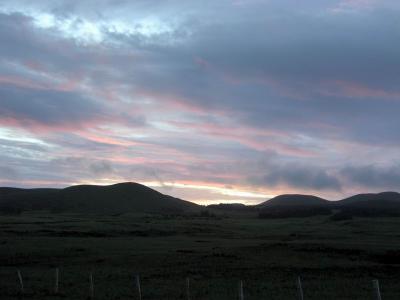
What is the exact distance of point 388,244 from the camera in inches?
2532

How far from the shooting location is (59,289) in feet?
98.1

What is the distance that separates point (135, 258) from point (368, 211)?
136163mm

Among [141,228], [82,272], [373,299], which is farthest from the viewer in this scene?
[141,228]

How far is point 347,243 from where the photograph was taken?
66500mm

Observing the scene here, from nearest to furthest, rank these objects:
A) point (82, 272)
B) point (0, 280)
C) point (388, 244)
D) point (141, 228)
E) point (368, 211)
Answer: point (0, 280)
point (82, 272)
point (388, 244)
point (141, 228)
point (368, 211)

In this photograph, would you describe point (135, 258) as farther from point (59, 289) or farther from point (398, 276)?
point (398, 276)

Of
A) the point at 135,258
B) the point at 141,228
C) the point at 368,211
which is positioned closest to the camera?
the point at 135,258

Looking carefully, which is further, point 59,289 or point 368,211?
point 368,211

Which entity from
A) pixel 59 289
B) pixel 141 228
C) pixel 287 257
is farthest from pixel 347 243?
pixel 59 289

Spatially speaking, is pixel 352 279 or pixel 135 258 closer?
pixel 352 279

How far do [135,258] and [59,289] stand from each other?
19.2 metres

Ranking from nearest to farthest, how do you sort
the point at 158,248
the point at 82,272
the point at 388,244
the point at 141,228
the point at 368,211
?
the point at 82,272, the point at 158,248, the point at 388,244, the point at 141,228, the point at 368,211

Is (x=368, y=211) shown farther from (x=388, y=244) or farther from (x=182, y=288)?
(x=182, y=288)

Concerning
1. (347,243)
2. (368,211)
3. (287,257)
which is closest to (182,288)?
(287,257)
